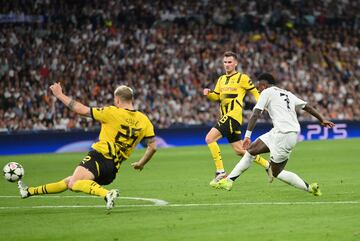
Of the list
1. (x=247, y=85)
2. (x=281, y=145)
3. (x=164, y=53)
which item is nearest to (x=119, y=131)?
(x=281, y=145)

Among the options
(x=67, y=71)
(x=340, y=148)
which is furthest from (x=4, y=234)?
(x=67, y=71)

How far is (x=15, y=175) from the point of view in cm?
1441

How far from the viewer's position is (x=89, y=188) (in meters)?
12.5

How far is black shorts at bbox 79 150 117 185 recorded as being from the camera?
12795mm

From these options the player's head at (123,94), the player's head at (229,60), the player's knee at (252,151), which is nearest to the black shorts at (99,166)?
the player's head at (123,94)

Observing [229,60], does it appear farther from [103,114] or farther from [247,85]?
[103,114]

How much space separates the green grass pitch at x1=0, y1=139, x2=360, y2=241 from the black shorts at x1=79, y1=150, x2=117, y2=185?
554mm

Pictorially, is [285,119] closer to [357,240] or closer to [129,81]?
[357,240]

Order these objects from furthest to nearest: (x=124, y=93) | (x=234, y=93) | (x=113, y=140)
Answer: (x=234, y=93)
(x=113, y=140)
(x=124, y=93)

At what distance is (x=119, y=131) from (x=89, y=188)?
96 cm

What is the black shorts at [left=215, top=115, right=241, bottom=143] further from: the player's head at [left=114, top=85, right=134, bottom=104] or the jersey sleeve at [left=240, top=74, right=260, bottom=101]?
the player's head at [left=114, top=85, right=134, bottom=104]

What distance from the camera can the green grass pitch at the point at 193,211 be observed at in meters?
10.5

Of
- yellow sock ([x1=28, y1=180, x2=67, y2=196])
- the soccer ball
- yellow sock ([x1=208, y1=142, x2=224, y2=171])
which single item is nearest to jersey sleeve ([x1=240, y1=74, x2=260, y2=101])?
yellow sock ([x1=208, y1=142, x2=224, y2=171])

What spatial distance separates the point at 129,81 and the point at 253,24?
864 cm
